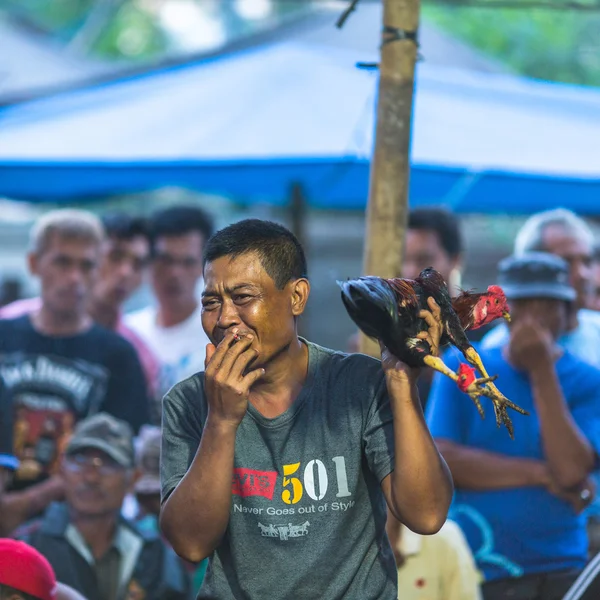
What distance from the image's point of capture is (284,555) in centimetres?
279

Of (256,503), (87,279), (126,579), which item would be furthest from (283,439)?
(87,279)

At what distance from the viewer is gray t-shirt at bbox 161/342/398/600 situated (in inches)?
110

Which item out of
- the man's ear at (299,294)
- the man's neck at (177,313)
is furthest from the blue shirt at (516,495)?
the man's neck at (177,313)

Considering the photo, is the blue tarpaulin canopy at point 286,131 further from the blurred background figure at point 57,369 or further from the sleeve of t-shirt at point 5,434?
the sleeve of t-shirt at point 5,434

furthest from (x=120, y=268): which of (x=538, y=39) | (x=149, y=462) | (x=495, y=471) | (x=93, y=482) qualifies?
(x=538, y=39)

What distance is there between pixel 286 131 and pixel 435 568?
9.03ft

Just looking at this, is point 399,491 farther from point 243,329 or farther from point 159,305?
point 159,305

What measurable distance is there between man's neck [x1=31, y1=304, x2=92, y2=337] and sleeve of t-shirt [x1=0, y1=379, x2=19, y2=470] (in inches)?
45.9

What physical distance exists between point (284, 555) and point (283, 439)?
1.02ft

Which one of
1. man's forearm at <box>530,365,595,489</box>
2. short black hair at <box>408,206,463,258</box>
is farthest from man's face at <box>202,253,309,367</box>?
short black hair at <box>408,206,463,258</box>

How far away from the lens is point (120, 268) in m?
6.93

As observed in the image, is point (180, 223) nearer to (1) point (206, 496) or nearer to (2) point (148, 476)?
(2) point (148, 476)

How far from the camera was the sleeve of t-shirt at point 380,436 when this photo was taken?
2.81 metres

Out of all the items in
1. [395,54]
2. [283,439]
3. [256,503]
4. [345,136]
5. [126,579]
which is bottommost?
[126,579]
